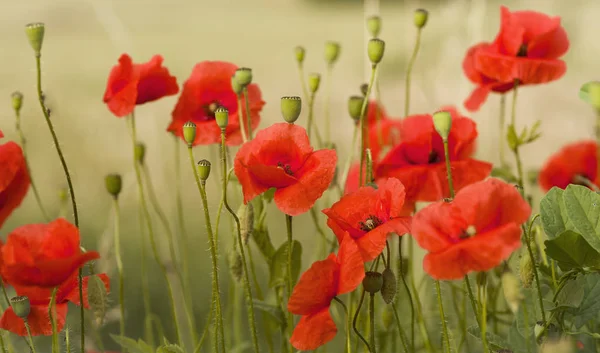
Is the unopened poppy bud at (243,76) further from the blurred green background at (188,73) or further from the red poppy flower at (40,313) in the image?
the blurred green background at (188,73)

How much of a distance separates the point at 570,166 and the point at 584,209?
708 mm

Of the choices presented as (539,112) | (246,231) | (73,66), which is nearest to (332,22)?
(73,66)

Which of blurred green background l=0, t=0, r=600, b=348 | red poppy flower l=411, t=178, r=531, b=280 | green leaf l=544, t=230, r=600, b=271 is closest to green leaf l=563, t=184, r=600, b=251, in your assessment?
green leaf l=544, t=230, r=600, b=271

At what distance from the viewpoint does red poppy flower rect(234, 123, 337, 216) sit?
77 centimetres

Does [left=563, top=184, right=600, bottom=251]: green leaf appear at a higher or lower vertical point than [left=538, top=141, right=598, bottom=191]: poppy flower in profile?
higher

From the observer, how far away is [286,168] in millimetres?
845

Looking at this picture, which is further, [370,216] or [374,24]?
[374,24]

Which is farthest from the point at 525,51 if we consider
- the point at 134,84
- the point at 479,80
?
the point at 134,84

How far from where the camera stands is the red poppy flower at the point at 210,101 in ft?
3.35

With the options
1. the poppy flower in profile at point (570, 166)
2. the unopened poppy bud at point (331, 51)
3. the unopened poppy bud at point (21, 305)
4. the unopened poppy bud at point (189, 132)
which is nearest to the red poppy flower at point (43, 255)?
the unopened poppy bud at point (21, 305)

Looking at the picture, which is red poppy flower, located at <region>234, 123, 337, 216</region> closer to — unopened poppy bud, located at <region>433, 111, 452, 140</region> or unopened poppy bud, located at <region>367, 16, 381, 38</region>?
unopened poppy bud, located at <region>433, 111, 452, 140</region>

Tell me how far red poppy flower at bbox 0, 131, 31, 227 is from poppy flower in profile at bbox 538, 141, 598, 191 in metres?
0.92

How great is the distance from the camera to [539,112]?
9.84 ft

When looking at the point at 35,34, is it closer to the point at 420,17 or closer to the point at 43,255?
the point at 43,255
